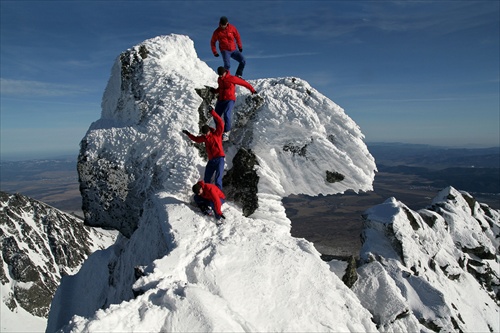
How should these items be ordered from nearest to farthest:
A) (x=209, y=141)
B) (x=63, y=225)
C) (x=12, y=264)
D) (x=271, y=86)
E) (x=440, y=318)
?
(x=209, y=141)
(x=271, y=86)
(x=440, y=318)
(x=12, y=264)
(x=63, y=225)

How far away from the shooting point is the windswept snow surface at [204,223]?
7.27 metres

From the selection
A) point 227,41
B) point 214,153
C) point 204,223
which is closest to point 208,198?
point 204,223

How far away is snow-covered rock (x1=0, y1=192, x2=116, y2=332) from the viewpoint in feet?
233

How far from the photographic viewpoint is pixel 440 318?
56.3ft

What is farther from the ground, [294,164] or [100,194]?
[294,164]

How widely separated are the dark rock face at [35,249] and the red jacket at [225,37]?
8414 cm

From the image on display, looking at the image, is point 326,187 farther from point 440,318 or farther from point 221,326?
point 440,318

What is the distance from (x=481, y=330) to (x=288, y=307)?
2227 cm

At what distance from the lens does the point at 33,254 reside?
82.0 meters

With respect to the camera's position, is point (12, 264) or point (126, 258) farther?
point (12, 264)

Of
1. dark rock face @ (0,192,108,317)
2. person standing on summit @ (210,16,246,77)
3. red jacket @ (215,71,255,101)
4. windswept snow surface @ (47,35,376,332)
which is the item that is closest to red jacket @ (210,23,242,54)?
person standing on summit @ (210,16,246,77)

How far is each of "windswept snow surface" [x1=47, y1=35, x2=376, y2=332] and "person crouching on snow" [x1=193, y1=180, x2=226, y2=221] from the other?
41cm

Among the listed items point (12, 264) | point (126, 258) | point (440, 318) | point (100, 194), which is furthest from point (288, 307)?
point (12, 264)

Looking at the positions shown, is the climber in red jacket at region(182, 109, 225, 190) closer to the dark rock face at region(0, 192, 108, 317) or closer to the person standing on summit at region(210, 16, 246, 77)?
the person standing on summit at region(210, 16, 246, 77)
